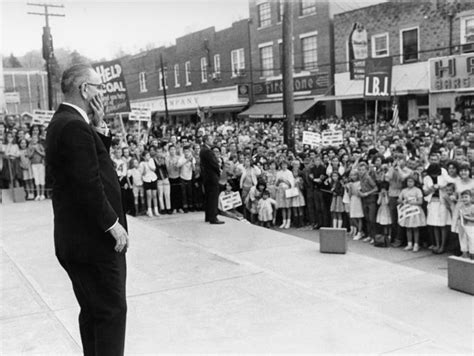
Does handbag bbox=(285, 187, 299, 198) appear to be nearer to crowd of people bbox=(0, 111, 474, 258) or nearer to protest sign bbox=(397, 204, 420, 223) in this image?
crowd of people bbox=(0, 111, 474, 258)

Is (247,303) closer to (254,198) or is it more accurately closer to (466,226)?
(466,226)

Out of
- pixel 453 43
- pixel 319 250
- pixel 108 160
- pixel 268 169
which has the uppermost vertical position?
pixel 453 43

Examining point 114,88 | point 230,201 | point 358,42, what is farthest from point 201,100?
point 230,201

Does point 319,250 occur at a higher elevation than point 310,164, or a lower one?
lower

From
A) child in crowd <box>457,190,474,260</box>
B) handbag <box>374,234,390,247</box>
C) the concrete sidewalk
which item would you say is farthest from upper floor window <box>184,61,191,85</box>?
child in crowd <box>457,190,474,260</box>

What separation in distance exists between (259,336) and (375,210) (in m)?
6.36

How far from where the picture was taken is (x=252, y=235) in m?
9.12

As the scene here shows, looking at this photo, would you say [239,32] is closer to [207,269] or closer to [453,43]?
[453,43]

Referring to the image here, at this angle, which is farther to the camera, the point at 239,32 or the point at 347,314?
the point at 239,32

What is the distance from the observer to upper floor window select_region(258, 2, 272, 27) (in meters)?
31.0

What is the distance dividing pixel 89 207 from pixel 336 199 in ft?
29.5

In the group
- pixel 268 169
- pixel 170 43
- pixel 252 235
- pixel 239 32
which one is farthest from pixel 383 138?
pixel 170 43

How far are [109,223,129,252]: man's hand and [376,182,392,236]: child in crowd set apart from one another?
787 cm

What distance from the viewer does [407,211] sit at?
31.4 feet
